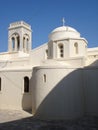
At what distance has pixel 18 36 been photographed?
30688 millimetres

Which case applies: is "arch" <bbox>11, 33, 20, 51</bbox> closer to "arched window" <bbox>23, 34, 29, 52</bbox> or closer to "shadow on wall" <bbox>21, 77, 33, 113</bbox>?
"arched window" <bbox>23, 34, 29, 52</bbox>

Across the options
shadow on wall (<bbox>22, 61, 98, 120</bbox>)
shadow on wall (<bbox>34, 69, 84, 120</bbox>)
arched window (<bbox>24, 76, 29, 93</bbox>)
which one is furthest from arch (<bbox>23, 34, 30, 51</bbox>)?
shadow on wall (<bbox>34, 69, 84, 120</bbox>)

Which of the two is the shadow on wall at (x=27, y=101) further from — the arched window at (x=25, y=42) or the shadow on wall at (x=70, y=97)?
the arched window at (x=25, y=42)

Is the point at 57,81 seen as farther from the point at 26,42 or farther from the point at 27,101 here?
the point at 26,42

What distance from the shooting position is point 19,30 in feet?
100

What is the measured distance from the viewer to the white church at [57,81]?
14922 millimetres

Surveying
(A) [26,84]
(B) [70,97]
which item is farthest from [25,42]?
(B) [70,97]

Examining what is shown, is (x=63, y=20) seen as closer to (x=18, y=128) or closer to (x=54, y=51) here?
(x=54, y=51)

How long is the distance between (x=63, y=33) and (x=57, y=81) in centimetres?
577

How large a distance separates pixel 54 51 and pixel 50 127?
8062 millimetres

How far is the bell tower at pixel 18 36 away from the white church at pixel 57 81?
22.4 ft

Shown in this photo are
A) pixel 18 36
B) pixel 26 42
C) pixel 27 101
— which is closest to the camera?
pixel 27 101

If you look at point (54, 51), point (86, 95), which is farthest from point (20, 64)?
point (86, 95)

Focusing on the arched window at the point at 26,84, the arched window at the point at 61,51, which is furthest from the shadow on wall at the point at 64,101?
the arched window at the point at 26,84
